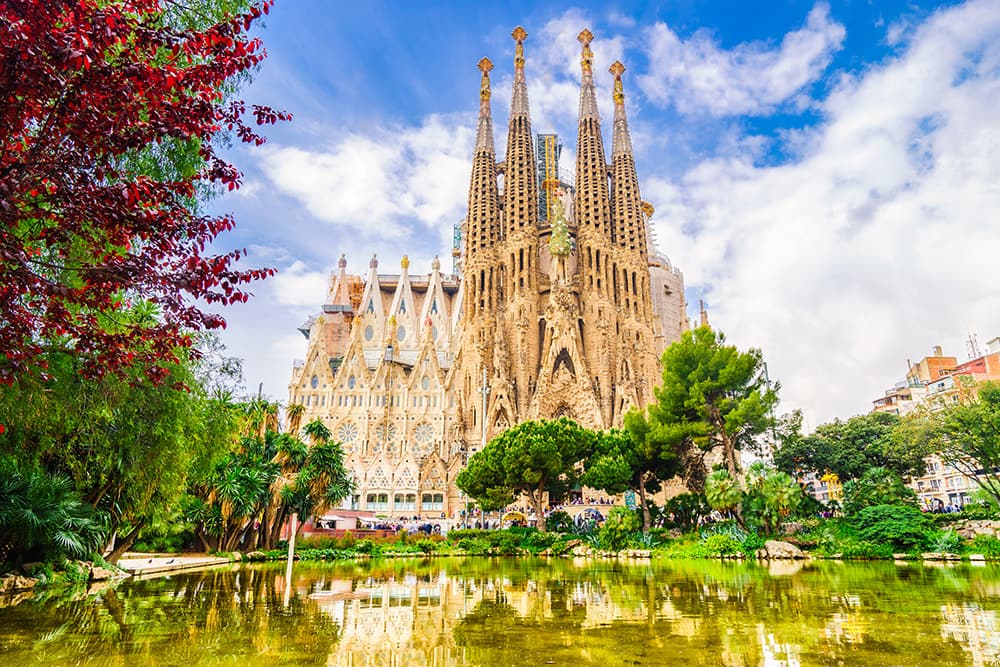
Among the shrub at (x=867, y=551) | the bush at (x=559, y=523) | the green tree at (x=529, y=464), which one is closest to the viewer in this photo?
the shrub at (x=867, y=551)

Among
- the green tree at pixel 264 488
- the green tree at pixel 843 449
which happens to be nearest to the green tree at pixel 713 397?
the green tree at pixel 843 449

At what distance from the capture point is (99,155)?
533cm

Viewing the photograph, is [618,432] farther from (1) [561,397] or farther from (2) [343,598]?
(2) [343,598]

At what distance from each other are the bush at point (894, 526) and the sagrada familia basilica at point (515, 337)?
26997 mm

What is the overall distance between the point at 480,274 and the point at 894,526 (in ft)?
132

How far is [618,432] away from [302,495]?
51.8ft

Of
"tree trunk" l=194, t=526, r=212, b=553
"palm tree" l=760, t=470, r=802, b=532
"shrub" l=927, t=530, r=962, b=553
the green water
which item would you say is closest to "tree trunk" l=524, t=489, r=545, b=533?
"palm tree" l=760, t=470, r=802, b=532

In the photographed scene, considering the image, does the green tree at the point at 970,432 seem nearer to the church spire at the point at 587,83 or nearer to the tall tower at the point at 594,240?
the tall tower at the point at 594,240

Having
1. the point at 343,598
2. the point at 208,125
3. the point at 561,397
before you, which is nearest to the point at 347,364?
the point at 561,397

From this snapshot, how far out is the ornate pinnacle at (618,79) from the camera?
2482 inches

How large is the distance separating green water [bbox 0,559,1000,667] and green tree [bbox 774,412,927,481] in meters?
26.2

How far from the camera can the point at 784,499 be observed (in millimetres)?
20953

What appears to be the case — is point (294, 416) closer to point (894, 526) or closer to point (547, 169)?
point (894, 526)

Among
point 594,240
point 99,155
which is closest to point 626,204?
point 594,240
